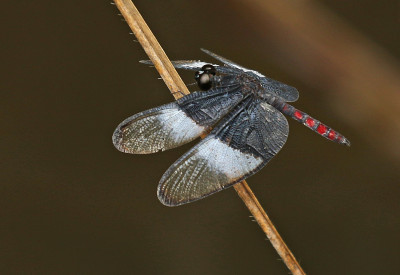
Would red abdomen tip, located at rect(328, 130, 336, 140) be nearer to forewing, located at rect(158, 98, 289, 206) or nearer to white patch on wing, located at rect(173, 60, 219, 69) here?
forewing, located at rect(158, 98, 289, 206)

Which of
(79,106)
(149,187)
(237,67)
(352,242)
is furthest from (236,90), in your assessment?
(352,242)

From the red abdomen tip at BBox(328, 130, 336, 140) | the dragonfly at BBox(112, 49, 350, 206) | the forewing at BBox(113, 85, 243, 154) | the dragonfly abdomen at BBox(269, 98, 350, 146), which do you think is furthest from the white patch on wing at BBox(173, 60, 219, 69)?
the red abdomen tip at BBox(328, 130, 336, 140)

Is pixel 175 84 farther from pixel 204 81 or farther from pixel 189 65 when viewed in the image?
pixel 189 65

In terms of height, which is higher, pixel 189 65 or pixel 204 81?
pixel 189 65

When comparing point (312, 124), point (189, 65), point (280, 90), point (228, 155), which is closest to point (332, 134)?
point (312, 124)

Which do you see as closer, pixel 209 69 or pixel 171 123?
pixel 171 123

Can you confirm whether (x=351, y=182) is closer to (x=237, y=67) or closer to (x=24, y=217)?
(x=237, y=67)
